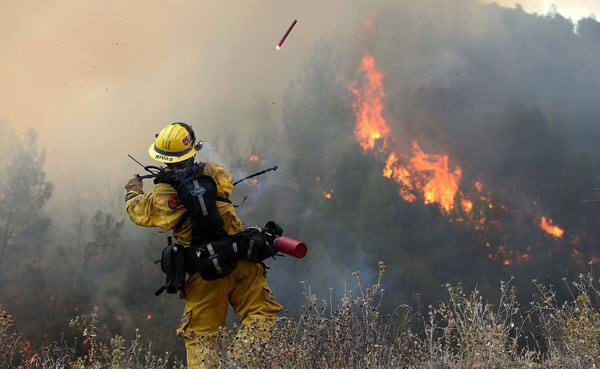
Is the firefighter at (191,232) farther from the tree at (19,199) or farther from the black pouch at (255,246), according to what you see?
the tree at (19,199)

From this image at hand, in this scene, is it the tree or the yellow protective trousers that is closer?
the yellow protective trousers

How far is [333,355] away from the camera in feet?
11.7

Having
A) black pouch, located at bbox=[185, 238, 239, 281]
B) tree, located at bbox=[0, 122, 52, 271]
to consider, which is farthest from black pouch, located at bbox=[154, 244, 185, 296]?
tree, located at bbox=[0, 122, 52, 271]

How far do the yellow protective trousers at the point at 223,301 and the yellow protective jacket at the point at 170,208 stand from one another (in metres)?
0.42

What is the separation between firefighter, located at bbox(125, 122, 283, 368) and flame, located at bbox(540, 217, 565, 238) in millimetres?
57590

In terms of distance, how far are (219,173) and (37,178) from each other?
33.9 metres

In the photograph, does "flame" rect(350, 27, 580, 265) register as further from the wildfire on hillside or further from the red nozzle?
the red nozzle

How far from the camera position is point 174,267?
183 inches

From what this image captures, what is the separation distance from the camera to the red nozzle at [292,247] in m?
4.50

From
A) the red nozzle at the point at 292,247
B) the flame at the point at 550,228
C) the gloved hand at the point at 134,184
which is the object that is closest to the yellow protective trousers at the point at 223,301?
the red nozzle at the point at 292,247

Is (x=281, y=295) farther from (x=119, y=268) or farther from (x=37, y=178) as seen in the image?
(x=37, y=178)

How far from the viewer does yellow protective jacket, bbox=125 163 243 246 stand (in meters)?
4.63

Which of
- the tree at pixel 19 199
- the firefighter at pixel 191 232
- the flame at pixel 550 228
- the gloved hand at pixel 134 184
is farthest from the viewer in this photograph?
the flame at pixel 550 228

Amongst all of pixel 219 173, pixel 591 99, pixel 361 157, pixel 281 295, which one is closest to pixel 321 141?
pixel 361 157
